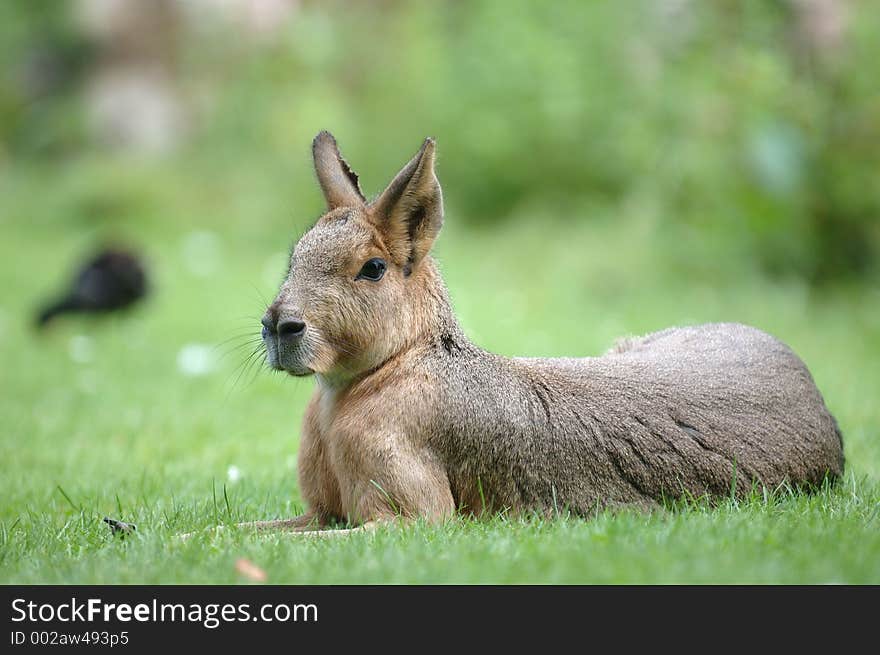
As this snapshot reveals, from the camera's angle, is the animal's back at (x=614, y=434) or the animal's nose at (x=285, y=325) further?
the animal's back at (x=614, y=434)

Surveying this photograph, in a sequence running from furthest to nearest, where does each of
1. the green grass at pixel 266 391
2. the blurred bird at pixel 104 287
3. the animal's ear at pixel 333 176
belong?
Result: the blurred bird at pixel 104 287 < the animal's ear at pixel 333 176 < the green grass at pixel 266 391

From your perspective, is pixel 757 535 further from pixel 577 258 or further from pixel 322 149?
pixel 577 258

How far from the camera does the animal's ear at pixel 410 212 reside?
393 centimetres

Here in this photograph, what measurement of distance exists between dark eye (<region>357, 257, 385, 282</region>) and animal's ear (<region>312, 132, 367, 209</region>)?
Answer: 33 centimetres

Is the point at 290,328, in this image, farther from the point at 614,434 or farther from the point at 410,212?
the point at 614,434

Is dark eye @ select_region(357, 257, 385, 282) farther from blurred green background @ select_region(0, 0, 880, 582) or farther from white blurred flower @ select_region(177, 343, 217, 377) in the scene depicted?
white blurred flower @ select_region(177, 343, 217, 377)

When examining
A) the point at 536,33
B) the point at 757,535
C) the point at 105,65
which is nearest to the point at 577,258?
the point at 536,33

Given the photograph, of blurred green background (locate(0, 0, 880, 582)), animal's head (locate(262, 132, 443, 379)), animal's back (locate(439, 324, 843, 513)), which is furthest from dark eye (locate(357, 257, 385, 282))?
blurred green background (locate(0, 0, 880, 582))

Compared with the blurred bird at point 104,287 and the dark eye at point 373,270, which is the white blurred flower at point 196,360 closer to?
the blurred bird at point 104,287

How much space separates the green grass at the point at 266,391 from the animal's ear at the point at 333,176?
0.54 m

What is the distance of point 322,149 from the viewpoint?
431 cm

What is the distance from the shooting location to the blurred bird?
9.41 m

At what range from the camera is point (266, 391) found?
757 cm

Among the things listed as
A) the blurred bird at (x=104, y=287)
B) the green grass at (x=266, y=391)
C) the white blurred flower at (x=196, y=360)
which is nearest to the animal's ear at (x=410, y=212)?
the green grass at (x=266, y=391)
